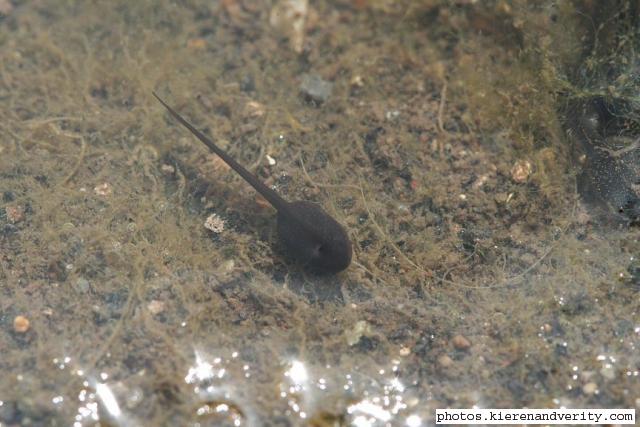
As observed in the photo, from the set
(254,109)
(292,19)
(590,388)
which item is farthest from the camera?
(292,19)

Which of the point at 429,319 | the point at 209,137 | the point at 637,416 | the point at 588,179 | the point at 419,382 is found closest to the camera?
the point at 637,416

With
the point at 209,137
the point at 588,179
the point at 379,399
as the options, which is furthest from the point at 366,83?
the point at 379,399

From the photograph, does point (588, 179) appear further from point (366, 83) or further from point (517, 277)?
point (366, 83)

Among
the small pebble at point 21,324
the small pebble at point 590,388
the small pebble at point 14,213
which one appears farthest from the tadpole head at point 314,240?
the small pebble at point 14,213

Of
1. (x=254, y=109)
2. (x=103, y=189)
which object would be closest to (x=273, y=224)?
(x=254, y=109)

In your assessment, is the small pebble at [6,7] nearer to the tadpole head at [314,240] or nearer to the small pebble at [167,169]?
the small pebble at [167,169]

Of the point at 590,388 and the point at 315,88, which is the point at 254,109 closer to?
the point at 315,88
